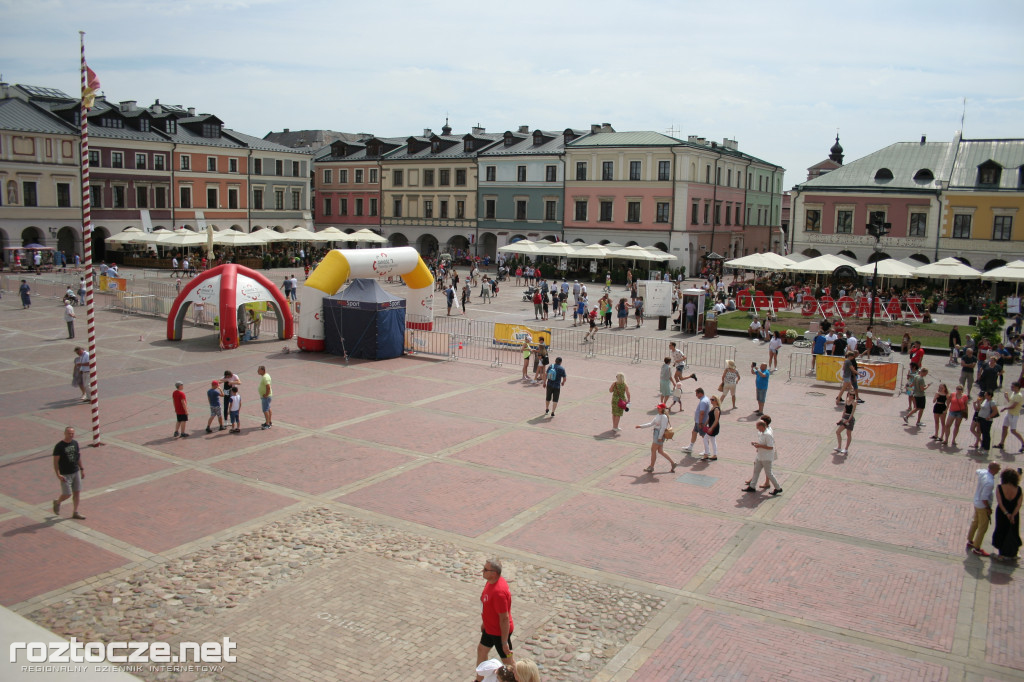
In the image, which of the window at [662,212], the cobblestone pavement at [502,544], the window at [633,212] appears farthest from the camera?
the window at [633,212]

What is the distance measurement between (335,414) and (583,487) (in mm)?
7302

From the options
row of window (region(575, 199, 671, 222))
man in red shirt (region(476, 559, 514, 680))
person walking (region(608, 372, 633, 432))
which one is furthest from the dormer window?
man in red shirt (region(476, 559, 514, 680))

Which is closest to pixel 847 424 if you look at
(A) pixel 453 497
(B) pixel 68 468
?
(A) pixel 453 497

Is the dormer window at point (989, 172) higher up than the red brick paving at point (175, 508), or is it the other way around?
the dormer window at point (989, 172)

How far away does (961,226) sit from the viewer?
157 ft

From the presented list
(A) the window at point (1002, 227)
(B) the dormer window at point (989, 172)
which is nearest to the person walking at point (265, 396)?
(A) the window at point (1002, 227)

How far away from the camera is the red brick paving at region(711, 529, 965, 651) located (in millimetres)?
9625

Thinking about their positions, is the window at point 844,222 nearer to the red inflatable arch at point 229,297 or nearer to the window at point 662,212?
the window at point 662,212

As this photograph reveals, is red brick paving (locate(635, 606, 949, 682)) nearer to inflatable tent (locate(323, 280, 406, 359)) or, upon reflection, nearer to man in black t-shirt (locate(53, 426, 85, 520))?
man in black t-shirt (locate(53, 426, 85, 520))

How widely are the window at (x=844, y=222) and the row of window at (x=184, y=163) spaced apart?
38.8m

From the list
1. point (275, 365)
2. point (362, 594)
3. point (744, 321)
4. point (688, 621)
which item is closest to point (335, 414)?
point (275, 365)

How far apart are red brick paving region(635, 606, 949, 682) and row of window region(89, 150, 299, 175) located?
56746 mm

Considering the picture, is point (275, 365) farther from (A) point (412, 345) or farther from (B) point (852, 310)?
(B) point (852, 310)

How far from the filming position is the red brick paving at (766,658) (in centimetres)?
850
